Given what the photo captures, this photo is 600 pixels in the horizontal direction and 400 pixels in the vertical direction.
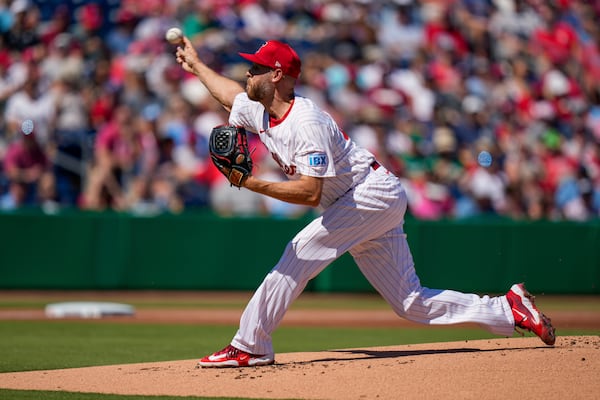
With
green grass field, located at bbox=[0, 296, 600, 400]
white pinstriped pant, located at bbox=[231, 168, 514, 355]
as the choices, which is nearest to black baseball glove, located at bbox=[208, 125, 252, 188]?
white pinstriped pant, located at bbox=[231, 168, 514, 355]

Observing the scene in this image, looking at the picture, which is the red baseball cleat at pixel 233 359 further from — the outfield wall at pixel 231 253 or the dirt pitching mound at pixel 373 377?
the outfield wall at pixel 231 253

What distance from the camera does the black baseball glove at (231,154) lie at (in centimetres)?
579

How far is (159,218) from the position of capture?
13250 mm

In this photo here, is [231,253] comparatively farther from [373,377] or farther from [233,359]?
[373,377]

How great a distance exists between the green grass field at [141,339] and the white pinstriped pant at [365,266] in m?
1.33

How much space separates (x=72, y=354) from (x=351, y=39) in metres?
9.15

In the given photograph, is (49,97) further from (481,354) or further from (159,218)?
(481,354)

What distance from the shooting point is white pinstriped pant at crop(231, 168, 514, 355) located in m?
6.04

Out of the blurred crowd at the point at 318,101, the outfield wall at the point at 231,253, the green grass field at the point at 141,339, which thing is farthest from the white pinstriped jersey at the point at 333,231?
the outfield wall at the point at 231,253

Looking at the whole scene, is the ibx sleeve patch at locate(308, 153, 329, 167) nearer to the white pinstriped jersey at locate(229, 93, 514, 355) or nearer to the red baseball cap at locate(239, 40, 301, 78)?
the white pinstriped jersey at locate(229, 93, 514, 355)

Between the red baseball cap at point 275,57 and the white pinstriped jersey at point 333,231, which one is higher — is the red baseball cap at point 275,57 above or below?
above

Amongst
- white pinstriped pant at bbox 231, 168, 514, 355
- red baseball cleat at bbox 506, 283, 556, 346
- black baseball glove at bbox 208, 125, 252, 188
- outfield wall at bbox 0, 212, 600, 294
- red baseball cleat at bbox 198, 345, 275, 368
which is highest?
black baseball glove at bbox 208, 125, 252, 188

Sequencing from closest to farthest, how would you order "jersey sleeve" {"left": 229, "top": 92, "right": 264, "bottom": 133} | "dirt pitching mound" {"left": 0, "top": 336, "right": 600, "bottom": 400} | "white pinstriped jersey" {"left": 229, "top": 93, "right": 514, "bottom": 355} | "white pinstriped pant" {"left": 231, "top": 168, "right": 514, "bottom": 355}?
"dirt pitching mound" {"left": 0, "top": 336, "right": 600, "bottom": 400}
"white pinstriped jersey" {"left": 229, "top": 93, "right": 514, "bottom": 355}
"white pinstriped pant" {"left": 231, "top": 168, "right": 514, "bottom": 355}
"jersey sleeve" {"left": 229, "top": 92, "right": 264, "bottom": 133}

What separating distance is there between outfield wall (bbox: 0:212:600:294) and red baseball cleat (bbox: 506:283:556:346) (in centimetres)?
705
